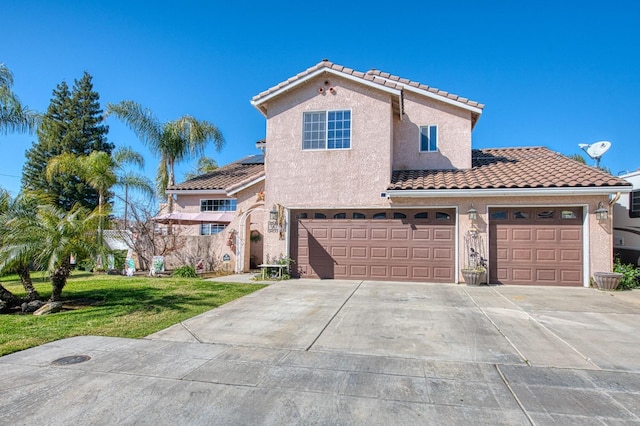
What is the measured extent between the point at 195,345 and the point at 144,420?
2.24 metres

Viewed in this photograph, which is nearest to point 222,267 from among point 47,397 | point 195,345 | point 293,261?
point 293,261

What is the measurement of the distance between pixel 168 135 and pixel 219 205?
5.62 metres

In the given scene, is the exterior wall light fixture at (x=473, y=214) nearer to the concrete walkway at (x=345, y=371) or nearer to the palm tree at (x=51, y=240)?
the concrete walkway at (x=345, y=371)

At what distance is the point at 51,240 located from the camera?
7.93 metres

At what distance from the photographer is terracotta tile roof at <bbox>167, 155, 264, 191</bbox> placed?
18031mm

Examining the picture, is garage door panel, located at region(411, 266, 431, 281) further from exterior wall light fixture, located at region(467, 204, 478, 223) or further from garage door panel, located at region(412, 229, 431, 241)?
exterior wall light fixture, located at region(467, 204, 478, 223)

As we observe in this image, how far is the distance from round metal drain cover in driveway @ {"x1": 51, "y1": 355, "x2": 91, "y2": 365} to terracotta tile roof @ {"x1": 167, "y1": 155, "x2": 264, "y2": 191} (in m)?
11.7

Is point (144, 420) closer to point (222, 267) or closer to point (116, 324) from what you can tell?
point (116, 324)

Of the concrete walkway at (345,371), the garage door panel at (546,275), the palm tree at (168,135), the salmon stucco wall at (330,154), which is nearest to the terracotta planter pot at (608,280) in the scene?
the garage door panel at (546,275)

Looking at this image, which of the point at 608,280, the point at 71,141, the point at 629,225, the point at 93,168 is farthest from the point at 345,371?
the point at 71,141

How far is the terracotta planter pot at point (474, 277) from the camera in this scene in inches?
454

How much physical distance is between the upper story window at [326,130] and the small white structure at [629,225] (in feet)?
32.0

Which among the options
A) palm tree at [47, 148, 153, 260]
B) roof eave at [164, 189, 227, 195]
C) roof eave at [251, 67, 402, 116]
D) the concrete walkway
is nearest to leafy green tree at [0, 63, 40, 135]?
palm tree at [47, 148, 153, 260]

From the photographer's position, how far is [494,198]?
12.0 metres
